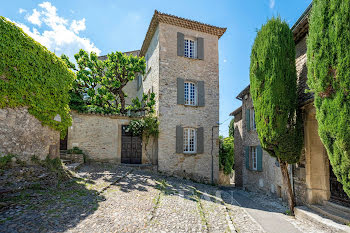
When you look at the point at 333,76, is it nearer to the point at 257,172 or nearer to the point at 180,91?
the point at 257,172

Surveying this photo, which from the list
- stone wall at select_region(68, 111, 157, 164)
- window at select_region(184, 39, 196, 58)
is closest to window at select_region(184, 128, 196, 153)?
stone wall at select_region(68, 111, 157, 164)

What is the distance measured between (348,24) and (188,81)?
8969 millimetres

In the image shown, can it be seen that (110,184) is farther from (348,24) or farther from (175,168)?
(348,24)

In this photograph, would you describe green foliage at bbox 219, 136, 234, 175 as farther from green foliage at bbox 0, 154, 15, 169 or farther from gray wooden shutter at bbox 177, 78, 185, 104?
green foliage at bbox 0, 154, 15, 169

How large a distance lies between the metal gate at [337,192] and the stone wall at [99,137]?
8220mm

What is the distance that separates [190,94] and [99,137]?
19.6 feet

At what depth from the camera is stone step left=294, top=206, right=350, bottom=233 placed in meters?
4.71

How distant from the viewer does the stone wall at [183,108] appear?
1167cm

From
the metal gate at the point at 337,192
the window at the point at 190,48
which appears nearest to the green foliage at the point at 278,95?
the metal gate at the point at 337,192

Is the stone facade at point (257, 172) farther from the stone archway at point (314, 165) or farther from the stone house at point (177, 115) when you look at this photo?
the stone archway at point (314, 165)

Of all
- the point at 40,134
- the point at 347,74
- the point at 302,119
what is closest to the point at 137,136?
the point at 40,134

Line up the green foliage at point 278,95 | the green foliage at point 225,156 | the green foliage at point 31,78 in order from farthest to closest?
1. the green foliage at point 225,156
2. the green foliage at point 278,95
3. the green foliage at point 31,78

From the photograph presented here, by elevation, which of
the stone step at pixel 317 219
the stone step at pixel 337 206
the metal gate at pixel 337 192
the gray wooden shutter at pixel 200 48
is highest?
the gray wooden shutter at pixel 200 48

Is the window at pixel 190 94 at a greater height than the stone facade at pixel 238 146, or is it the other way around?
the window at pixel 190 94
